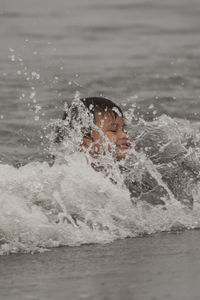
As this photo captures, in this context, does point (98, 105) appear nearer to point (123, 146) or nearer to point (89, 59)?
point (123, 146)

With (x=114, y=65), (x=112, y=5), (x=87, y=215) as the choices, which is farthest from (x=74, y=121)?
(x=112, y=5)

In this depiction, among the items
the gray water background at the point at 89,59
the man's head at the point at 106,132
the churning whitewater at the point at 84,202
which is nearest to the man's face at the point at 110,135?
the man's head at the point at 106,132

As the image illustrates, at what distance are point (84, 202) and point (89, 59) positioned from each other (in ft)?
28.3

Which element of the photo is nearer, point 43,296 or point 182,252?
point 43,296

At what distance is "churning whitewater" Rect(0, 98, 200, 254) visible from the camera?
6684mm

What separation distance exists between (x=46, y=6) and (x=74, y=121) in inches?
563

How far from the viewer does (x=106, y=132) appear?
8.12 m

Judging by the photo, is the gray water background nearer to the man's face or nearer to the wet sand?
the man's face

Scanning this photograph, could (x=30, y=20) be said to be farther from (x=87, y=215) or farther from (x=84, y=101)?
(x=87, y=215)

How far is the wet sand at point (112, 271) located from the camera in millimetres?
5234

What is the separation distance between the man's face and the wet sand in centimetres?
134

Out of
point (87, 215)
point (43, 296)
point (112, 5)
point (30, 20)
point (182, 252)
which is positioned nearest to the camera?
point (43, 296)

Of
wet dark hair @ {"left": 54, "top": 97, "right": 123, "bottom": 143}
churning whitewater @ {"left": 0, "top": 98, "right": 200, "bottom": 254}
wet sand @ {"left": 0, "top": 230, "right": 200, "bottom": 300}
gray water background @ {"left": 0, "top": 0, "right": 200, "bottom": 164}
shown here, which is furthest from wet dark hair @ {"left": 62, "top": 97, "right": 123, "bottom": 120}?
gray water background @ {"left": 0, "top": 0, "right": 200, "bottom": 164}

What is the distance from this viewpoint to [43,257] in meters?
6.27
